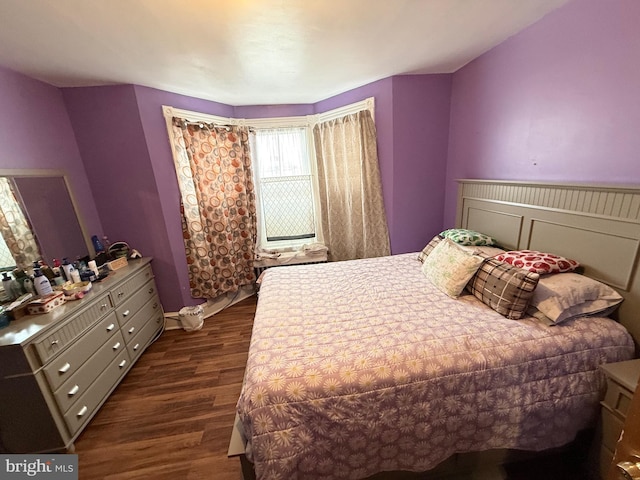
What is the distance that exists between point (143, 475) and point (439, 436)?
160cm

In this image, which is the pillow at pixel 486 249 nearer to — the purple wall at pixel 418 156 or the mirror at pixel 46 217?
the purple wall at pixel 418 156

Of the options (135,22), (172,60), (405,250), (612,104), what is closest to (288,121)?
(172,60)

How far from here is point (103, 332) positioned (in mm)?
1872

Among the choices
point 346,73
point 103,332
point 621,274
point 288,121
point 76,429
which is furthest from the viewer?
point 288,121

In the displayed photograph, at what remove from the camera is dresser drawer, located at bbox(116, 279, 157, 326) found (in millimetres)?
2088

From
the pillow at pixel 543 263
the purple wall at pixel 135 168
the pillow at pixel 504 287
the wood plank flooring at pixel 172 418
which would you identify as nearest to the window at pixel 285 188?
the purple wall at pixel 135 168

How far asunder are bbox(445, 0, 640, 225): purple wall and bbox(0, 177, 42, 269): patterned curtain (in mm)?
3624

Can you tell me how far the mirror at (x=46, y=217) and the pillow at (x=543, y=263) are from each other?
330 cm

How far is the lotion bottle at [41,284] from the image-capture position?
1.67m

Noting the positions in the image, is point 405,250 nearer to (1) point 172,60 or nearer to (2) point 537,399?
(2) point 537,399

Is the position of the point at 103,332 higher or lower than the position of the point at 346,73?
lower

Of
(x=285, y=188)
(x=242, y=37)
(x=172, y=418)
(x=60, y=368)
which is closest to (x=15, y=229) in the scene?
(x=60, y=368)

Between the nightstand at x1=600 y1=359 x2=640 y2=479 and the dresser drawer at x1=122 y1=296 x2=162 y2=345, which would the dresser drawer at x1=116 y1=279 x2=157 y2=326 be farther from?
the nightstand at x1=600 y1=359 x2=640 y2=479

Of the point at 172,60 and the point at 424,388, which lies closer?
the point at 424,388
